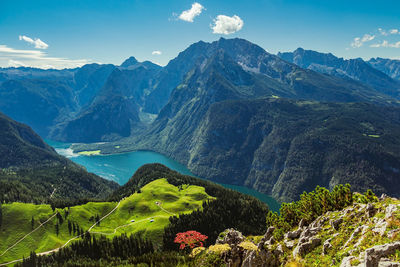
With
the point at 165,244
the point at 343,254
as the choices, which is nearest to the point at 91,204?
the point at 165,244

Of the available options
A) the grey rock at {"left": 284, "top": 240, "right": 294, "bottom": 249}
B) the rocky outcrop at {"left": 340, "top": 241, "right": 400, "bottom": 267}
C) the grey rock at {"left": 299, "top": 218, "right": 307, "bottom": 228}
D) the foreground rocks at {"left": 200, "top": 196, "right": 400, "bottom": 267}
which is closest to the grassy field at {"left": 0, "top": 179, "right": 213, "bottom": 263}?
the grey rock at {"left": 299, "top": 218, "right": 307, "bottom": 228}

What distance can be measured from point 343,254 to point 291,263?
9841 mm

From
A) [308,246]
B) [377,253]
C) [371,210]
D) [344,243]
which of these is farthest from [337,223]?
[377,253]

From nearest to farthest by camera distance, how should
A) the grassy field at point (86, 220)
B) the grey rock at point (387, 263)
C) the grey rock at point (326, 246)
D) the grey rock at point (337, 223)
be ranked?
the grey rock at point (387, 263) → the grey rock at point (326, 246) → the grey rock at point (337, 223) → the grassy field at point (86, 220)

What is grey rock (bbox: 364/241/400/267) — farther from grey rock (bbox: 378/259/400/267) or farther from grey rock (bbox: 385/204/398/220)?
grey rock (bbox: 385/204/398/220)

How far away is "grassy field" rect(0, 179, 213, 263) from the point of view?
149000 millimetres

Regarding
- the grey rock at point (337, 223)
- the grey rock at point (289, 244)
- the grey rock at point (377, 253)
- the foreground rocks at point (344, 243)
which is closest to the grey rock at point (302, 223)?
the foreground rocks at point (344, 243)

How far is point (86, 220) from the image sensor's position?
573 ft

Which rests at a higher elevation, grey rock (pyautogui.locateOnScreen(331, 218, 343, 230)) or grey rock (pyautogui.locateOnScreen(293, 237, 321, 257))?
grey rock (pyautogui.locateOnScreen(331, 218, 343, 230))

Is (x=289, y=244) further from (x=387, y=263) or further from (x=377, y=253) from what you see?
(x=387, y=263)

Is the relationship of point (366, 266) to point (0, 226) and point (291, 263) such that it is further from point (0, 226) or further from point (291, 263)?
point (0, 226)

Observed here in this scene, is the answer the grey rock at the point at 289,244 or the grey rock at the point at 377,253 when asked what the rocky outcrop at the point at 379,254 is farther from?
the grey rock at the point at 289,244

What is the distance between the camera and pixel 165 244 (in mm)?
130500

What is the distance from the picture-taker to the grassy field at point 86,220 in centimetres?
14900
